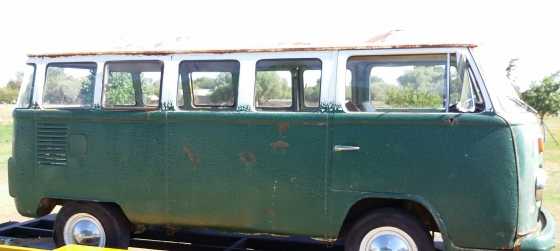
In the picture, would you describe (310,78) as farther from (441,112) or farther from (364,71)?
(441,112)

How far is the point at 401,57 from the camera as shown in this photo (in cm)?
473

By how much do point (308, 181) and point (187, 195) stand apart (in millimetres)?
1112

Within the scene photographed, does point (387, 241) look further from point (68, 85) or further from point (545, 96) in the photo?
point (545, 96)

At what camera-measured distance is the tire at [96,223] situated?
555 cm

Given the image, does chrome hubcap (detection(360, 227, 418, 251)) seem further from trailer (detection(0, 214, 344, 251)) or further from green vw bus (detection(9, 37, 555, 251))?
trailer (detection(0, 214, 344, 251))

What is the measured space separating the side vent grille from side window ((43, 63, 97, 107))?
237 millimetres

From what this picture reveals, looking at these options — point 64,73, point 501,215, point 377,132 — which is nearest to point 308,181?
point 377,132

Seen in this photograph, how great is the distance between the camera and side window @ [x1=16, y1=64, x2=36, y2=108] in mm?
5750

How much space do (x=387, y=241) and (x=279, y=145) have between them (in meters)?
1.15

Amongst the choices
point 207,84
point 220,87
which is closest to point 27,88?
point 207,84

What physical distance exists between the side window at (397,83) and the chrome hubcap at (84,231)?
265 centimetres

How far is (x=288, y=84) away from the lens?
523cm

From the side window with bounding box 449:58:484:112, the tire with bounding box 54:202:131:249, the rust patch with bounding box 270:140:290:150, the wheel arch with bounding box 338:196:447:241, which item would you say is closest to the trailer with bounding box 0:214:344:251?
the tire with bounding box 54:202:131:249

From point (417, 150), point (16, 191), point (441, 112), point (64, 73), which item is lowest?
point (16, 191)
